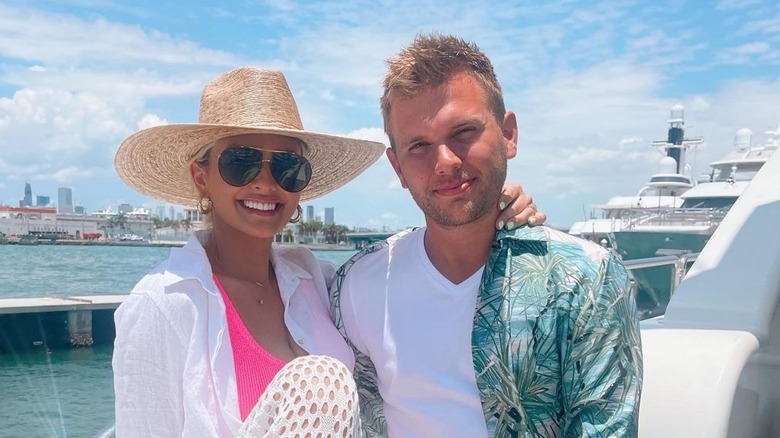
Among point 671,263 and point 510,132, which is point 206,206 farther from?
point 671,263

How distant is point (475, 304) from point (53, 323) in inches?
742

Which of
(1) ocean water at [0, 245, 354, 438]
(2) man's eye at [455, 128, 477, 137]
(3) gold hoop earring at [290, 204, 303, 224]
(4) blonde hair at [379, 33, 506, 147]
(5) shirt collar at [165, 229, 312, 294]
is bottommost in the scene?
(1) ocean water at [0, 245, 354, 438]

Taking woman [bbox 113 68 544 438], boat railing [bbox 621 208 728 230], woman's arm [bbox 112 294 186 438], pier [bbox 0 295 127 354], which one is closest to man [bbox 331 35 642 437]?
woman [bbox 113 68 544 438]

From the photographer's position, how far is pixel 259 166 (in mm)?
2182

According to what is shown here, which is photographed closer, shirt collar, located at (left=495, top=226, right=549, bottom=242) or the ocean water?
shirt collar, located at (left=495, top=226, right=549, bottom=242)

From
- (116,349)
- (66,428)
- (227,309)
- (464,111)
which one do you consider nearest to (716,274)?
(464,111)

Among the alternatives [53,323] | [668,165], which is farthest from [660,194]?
[53,323]

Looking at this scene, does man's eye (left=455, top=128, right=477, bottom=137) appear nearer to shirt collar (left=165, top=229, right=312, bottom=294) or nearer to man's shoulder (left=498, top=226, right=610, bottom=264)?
man's shoulder (left=498, top=226, right=610, bottom=264)

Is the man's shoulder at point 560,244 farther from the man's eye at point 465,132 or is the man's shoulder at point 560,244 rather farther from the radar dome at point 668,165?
the radar dome at point 668,165

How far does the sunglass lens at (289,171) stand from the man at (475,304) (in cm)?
36

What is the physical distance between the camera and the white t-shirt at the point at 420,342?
1.90 m

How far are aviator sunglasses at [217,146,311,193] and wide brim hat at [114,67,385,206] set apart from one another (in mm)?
73

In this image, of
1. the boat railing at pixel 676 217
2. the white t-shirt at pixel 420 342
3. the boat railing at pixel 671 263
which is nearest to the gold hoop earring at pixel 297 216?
the white t-shirt at pixel 420 342

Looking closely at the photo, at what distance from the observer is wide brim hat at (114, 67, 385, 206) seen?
87.4 inches
